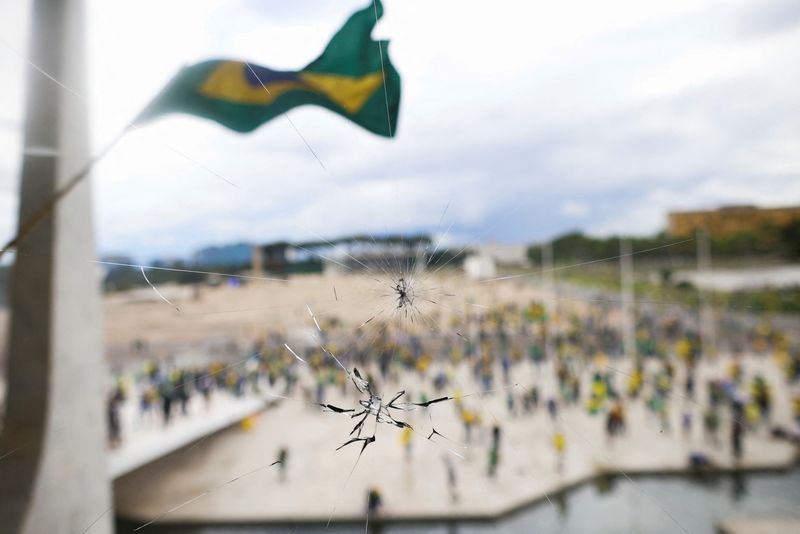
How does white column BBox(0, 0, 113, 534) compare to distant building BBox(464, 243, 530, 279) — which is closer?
white column BBox(0, 0, 113, 534)

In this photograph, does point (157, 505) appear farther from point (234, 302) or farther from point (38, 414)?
point (234, 302)

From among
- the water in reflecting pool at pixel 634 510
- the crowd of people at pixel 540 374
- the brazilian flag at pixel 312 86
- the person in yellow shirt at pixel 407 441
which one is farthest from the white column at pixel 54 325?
the person in yellow shirt at pixel 407 441

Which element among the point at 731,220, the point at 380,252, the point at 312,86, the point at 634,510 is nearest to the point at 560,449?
the point at 634,510

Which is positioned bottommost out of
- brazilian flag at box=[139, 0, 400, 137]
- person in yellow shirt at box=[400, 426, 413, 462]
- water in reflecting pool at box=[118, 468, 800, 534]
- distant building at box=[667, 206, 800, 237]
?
water in reflecting pool at box=[118, 468, 800, 534]

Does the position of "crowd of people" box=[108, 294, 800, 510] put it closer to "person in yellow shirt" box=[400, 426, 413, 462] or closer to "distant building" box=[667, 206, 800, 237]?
"person in yellow shirt" box=[400, 426, 413, 462]

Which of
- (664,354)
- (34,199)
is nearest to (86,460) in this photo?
(34,199)

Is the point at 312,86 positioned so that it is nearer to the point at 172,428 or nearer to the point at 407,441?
the point at 407,441

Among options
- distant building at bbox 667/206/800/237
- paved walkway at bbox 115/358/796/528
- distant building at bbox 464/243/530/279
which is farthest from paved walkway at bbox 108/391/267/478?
distant building at bbox 667/206/800/237
